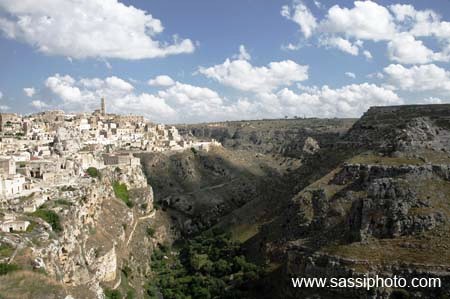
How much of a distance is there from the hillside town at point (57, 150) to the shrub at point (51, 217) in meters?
0.91

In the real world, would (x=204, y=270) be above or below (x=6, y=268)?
below

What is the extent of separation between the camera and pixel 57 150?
68.3m

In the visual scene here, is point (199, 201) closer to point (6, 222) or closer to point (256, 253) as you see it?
A: point (256, 253)

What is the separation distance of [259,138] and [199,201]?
104 m

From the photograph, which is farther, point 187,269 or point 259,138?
point 259,138

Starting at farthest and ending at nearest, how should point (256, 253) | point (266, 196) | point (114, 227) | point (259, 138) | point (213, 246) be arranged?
1. point (259, 138)
2. point (266, 196)
3. point (213, 246)
4. point (256, 253)
5. point (114, 227)

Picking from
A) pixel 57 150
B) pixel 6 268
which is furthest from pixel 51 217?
pixel 57 150

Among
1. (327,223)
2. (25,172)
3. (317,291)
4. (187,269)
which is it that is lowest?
(187,269)

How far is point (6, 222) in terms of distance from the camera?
36719 millimetres

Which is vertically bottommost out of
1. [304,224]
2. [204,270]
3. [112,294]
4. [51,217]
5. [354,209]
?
[204,270]

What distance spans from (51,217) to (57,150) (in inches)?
1138

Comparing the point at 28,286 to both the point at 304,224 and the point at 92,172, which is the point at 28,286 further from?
the point at 304,224

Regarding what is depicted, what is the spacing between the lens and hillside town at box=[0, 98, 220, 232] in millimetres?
43781

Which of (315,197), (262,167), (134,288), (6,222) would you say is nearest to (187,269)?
(134,288)
